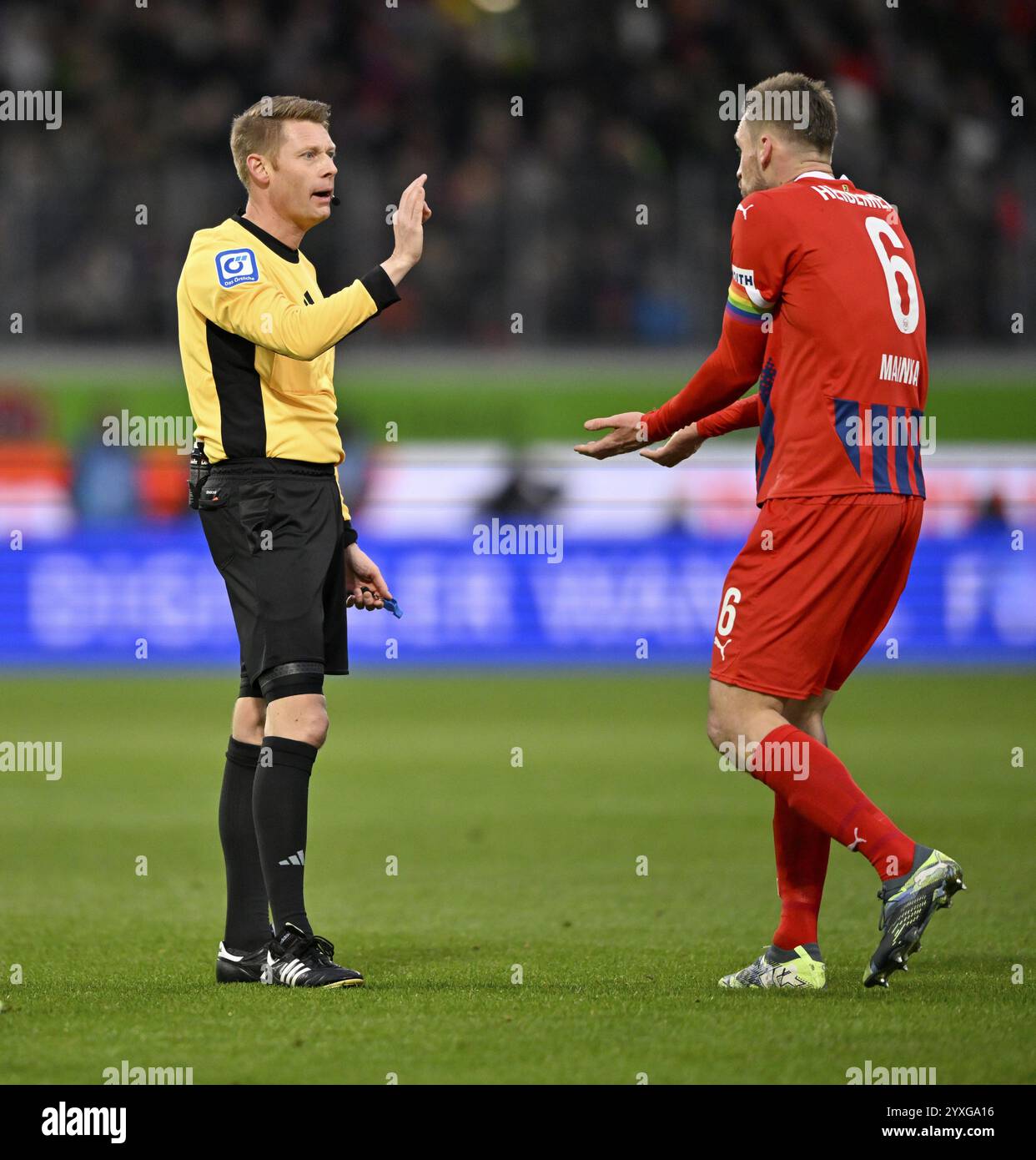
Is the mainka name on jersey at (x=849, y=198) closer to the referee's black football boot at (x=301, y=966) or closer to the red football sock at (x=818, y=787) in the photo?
the red football sock at (x=818, y=787)

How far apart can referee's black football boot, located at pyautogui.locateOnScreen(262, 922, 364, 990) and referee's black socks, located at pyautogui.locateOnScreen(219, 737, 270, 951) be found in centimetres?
21

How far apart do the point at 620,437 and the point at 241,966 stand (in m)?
1.87

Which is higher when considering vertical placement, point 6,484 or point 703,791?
point 6,484

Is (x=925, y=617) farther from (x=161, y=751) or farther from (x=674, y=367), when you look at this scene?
(x=161, y=751)

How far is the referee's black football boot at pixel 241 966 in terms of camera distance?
17.0 feet

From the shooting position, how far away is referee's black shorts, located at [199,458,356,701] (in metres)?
5.11

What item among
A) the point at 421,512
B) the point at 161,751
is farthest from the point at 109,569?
the point at 161,751

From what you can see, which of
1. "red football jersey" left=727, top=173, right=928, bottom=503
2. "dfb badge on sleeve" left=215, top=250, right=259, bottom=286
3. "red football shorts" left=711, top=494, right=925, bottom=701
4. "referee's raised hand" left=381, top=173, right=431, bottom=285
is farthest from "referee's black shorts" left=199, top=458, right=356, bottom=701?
"red football jersey" left=727, top=173, right=928, bottom=503

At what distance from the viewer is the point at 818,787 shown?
4.70 metres

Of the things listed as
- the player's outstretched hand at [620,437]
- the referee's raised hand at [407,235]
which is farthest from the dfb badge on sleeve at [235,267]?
the player's outstretched hand at [620,437]

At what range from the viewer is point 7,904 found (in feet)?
22.2

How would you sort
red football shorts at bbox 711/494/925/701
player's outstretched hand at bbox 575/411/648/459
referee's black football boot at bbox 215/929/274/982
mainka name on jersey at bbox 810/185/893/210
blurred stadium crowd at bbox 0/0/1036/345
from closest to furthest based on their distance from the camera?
1. red football shorts at bbox 711/494/925/701
2. mainka name on jersey at bbox 810/185/893/210
3. referee's black football boot at bbox 215/929/274/982
4. player's outstretched hand at bbox 575/411/648/459
5. blurred stadium crowd at bbox 0/0/1036/345

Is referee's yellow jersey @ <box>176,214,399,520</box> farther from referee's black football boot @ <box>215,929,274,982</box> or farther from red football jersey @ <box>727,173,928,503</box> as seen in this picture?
referee's black football boot @ <box>215,929,274,982</box>
